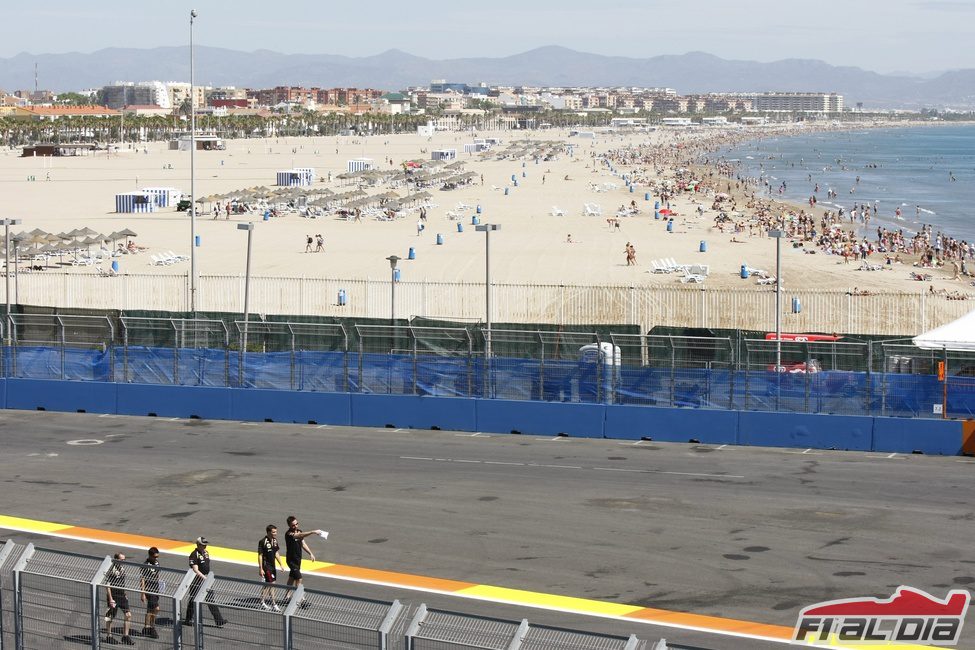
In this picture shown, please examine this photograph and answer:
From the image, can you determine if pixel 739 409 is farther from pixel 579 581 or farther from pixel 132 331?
pixel 132 331

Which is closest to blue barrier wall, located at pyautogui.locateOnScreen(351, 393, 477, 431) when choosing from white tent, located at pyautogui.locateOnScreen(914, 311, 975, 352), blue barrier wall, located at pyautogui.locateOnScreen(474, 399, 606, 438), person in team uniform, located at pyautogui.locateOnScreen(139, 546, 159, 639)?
blue barrier wall, located at pyautogui.locateOnScreen(474, 399, 606, 438)

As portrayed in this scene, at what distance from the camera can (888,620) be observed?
16.6 metres

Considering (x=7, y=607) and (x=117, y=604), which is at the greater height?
(x=117, y=604)

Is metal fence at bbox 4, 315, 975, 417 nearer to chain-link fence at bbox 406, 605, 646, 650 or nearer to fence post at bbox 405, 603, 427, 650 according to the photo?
chain-link fence at bbox 406, 605, 646, 650

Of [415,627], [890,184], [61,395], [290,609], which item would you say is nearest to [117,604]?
[290,609]

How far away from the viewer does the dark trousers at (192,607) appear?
39.1 ft

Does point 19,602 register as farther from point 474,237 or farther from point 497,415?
point 474,237

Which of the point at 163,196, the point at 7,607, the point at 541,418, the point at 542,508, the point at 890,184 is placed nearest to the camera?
the point at 7,607

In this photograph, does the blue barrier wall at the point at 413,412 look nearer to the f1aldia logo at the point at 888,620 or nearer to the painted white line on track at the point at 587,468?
the painted white line on track at the point at 587,468

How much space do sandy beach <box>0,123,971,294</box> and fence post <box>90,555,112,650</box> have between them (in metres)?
41.2

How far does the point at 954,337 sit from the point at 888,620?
626 inches

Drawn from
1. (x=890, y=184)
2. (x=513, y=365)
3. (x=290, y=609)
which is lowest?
(x=290, y=609)

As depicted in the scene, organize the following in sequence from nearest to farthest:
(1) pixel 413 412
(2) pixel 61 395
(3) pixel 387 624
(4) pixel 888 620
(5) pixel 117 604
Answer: (3) pixel 387 624
(5) pixel 117 604
(4) pixel 888 620
(1) pixel 413 412
(2) pixel 61 395

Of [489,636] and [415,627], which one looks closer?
[489,636]
